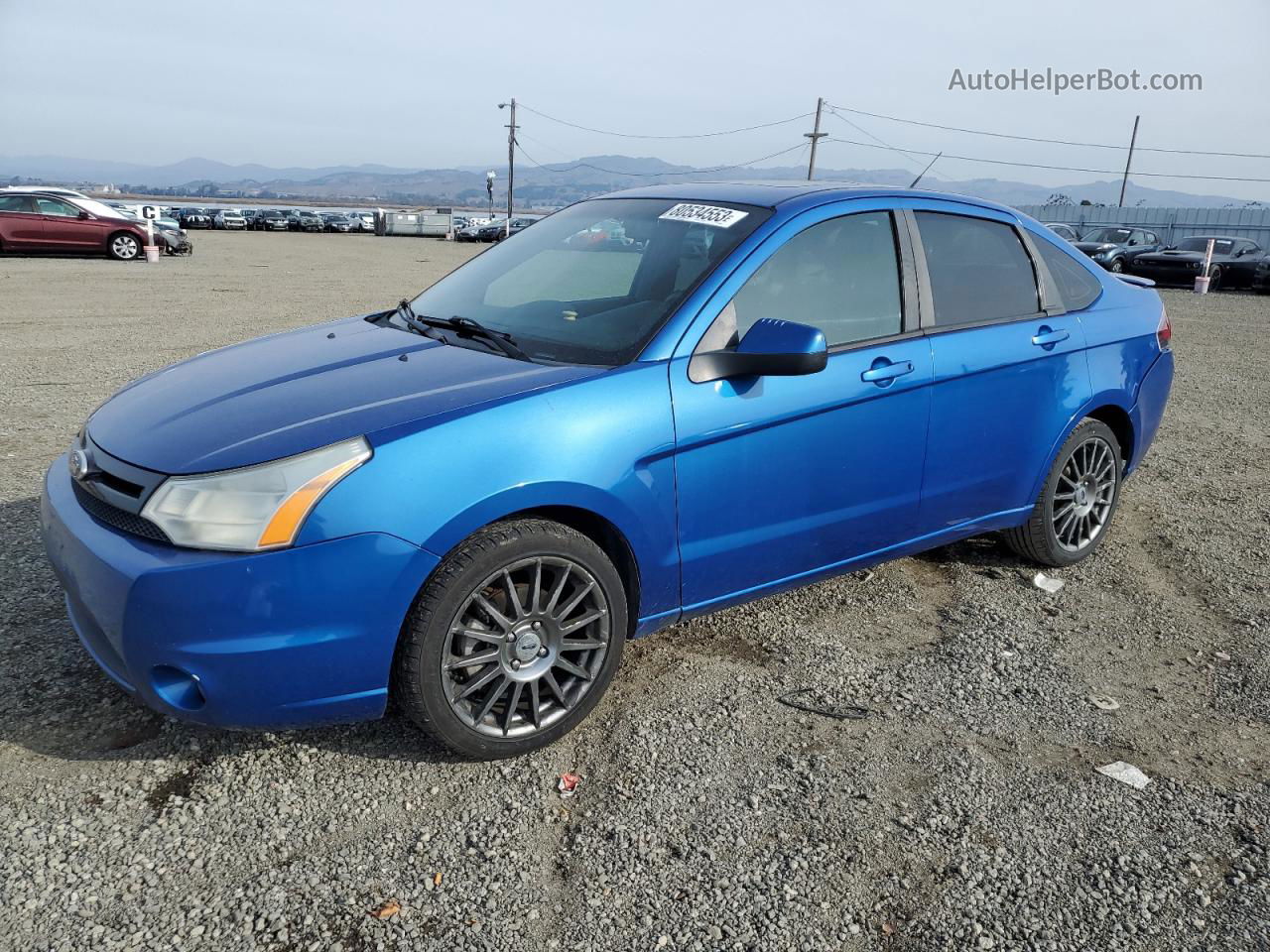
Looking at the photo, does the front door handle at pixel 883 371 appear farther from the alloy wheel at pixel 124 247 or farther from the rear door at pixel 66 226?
the alloy wheel at pixel 124 247

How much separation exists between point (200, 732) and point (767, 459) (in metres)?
1.99

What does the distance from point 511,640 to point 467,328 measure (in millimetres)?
1213

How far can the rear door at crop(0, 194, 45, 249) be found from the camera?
20.5m

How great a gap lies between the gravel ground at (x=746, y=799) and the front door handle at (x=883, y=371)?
1.04 meters

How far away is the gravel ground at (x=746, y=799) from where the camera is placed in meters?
2.36

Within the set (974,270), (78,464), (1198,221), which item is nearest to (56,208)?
(78,464)

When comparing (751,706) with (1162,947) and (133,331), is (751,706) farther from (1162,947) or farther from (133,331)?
(133,331)

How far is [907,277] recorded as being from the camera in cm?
379

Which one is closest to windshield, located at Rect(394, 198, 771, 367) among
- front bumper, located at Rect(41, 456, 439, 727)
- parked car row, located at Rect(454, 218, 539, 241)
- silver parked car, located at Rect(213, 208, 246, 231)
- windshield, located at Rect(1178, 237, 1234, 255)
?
front bumper, located at Rect(41, 456, 439, 727)

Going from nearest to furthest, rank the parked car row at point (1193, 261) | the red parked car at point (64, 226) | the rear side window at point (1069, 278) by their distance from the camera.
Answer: the rear side window at point (1069, 278), the red parked car at point (64, 226), the parked car row at point (1193, 261)

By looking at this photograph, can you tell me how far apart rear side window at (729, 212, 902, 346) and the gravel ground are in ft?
4.03

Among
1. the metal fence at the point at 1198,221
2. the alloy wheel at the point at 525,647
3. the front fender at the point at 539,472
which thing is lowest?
the alloy wheel at the point at 525,647

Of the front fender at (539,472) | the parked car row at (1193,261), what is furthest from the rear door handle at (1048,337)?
the parked car row at (1193,261)

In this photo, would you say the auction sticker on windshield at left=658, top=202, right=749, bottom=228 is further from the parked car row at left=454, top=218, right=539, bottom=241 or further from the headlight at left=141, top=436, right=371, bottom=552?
the parked car row at left=454, top=218, right=539, bottom=241
